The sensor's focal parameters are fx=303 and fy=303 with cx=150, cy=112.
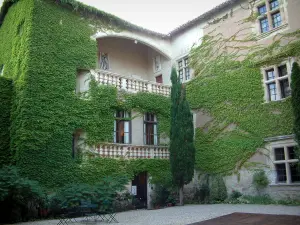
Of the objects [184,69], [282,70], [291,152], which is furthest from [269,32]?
[291,152]

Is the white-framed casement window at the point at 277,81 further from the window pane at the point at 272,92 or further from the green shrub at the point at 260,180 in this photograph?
the green shrub at the point at 260,180

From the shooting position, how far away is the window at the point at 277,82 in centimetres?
1426

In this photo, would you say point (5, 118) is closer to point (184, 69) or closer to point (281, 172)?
point (184, 69)

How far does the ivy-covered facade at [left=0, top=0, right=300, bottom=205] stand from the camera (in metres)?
13.5

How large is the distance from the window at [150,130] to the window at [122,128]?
129cm

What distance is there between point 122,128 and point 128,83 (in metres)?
2.54

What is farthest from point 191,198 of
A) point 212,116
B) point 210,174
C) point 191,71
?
point 191,71

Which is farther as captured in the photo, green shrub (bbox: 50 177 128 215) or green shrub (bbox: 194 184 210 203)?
green shrub (bbox: 194 184 210 203)

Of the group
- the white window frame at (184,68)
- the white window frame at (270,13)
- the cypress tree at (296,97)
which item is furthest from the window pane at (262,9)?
the white window frame at (184,68)

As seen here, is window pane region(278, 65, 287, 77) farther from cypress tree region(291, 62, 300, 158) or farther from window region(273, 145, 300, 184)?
window region(273, 145, 300, 184)

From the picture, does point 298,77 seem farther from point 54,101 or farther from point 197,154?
point 54,101

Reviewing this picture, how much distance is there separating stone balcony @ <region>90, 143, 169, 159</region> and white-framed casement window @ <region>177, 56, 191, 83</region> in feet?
15.5

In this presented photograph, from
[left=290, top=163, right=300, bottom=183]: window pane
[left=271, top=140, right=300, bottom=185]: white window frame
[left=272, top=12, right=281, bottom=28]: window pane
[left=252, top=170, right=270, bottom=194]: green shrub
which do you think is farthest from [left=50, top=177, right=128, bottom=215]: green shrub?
[left=272, top=12, right=281, bottom=28]: window pane

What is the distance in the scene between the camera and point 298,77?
12.1m
